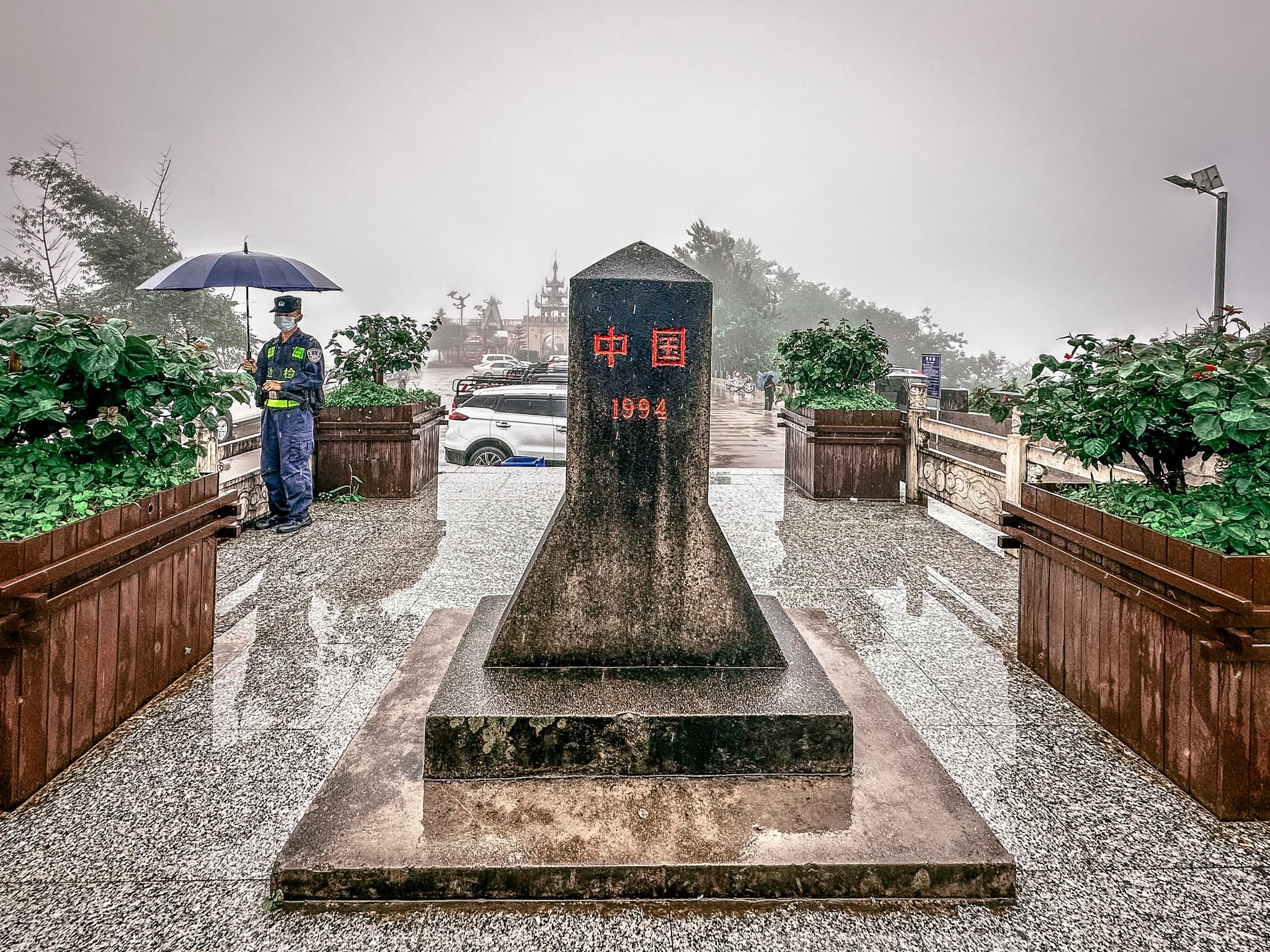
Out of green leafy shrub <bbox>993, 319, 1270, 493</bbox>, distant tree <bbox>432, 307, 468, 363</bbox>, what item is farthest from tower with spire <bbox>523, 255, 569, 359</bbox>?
green leafy shrub <bbox>993, 319, 1270, 493</bbox>

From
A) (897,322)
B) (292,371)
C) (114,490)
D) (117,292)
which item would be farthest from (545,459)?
(897,322)

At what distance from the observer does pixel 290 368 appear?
6180 mm

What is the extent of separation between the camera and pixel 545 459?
10242mm

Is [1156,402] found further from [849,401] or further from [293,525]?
[293,525]

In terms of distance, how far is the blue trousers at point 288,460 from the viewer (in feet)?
20.4

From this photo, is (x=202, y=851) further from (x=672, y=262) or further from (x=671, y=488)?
(x=672, y=262)

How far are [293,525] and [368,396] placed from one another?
1.97m

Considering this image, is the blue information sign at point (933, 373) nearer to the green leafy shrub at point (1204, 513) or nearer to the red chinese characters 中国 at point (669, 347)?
the green leafy shrub at point (1204, 513)

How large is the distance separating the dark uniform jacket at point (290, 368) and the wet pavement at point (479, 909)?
2210 millimetres

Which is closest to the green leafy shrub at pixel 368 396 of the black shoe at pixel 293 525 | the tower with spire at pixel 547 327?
the black shoe at pixel 293 525

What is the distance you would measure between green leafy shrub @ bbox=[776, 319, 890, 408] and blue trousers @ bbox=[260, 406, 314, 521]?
5502 mm

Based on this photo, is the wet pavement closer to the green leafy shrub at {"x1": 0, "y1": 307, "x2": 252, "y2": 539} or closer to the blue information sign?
the green leafy shrub at {"x1": 0, "y1": 307, "x2": 252, "y2": 539}

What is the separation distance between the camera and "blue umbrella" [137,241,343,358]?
7.05 meters

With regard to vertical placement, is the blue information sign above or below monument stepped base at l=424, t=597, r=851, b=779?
above
